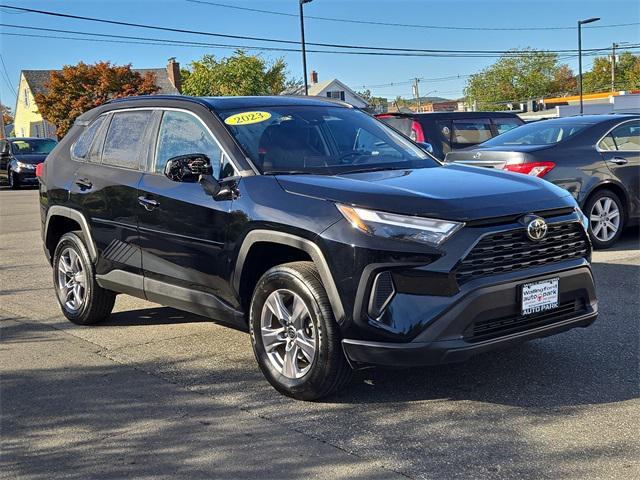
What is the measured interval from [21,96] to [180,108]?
6945 centimetres

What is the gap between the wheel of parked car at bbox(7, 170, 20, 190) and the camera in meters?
24.5

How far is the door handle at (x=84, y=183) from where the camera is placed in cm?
597

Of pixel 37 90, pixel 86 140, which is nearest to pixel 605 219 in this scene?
pixel 86 140

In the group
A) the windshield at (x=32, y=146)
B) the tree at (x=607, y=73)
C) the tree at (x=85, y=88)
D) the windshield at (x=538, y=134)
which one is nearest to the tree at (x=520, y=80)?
the tree at (x=607, y=73)

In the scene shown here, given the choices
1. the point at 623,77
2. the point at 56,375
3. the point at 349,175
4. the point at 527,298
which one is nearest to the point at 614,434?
the point at 527,298

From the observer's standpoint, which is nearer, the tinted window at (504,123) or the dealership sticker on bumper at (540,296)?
the dealership sticker on bumper at (540,296)

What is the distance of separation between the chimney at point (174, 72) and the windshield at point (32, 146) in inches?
1362

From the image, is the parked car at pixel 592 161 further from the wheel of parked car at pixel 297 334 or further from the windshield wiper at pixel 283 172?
the wheel of parked car at pixel 297 334

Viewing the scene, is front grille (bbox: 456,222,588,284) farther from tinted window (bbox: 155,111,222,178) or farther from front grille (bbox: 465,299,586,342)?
tinted window (bbox: 155,111,222,178)

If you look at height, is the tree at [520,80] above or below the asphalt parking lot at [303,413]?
above

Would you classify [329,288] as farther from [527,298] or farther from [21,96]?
[21,96]

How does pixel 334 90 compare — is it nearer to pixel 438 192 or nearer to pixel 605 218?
pixel 605 218

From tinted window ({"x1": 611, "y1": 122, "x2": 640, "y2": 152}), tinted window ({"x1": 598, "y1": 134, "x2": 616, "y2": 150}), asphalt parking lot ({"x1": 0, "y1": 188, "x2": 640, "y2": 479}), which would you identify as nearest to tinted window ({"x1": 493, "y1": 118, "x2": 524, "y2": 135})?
tinted window ({"x1": 611, "y1": 122, "x2": 640, "y2": 152})

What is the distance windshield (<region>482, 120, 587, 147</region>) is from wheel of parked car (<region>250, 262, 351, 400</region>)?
17.9ft
